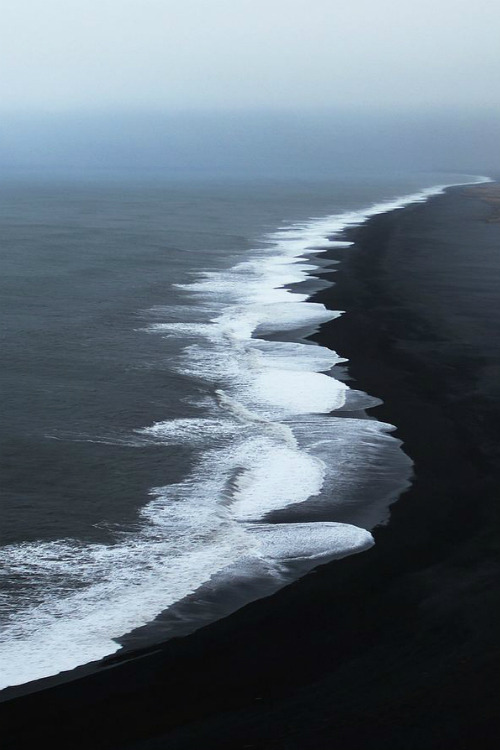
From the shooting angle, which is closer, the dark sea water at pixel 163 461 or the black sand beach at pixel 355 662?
the black sand beach at pixel 355 662

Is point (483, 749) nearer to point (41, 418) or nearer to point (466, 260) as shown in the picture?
point (41, 418)

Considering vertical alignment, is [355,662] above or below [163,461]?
below

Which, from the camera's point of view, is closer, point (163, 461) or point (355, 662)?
point (355, 662)

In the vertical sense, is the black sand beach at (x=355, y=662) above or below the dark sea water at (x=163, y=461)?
below

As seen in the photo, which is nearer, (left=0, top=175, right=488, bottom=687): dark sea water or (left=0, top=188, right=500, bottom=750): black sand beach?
(left=0, top=188, right=500, bottom=750): black sand beach

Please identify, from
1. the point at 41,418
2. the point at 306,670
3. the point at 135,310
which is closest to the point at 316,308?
the point at 135,310

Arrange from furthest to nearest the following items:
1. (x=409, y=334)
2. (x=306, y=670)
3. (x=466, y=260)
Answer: (x=466, y=260), (x=409, y=334), (x=306, y=670)

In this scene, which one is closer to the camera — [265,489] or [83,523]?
[83,523]

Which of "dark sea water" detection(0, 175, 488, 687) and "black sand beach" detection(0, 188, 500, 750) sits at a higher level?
"dark sea water" detection(0, 175, 488, 687)
